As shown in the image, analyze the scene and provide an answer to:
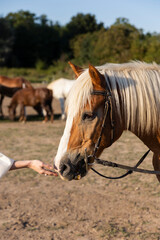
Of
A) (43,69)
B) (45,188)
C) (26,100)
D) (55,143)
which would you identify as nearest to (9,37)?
(43,69)

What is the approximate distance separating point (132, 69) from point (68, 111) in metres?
0.57

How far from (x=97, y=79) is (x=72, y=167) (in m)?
0.62

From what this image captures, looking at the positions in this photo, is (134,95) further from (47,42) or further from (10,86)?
(47,42)

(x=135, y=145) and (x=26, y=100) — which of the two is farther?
(x=26, y=100)

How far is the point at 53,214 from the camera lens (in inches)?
130

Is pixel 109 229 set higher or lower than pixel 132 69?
lower

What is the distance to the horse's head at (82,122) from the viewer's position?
1705 millimetres

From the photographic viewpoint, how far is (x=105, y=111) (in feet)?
5.69

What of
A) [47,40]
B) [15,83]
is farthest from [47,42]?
[15,83]

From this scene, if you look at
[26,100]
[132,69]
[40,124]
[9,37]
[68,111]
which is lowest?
[40,124]

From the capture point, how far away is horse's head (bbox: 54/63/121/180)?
1705mm

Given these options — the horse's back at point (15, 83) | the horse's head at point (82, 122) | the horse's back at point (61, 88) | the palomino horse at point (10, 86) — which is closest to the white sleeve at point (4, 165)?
the horse's head at point (82, 122)

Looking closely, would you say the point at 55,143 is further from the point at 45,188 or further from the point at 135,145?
the point at 45,188

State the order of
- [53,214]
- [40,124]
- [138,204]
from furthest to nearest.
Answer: [40,124] → [138,204] → [53,214]
